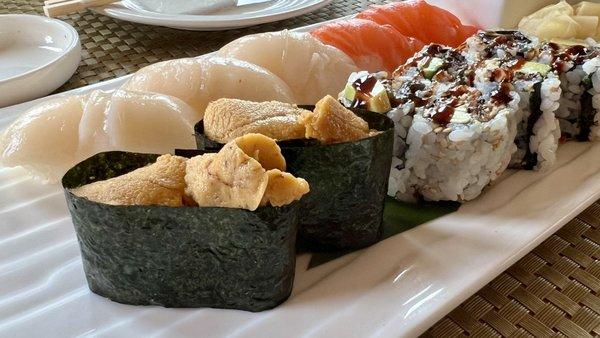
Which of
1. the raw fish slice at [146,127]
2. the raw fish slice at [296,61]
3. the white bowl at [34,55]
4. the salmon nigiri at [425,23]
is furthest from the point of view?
the salmon nigiri at [425,23]

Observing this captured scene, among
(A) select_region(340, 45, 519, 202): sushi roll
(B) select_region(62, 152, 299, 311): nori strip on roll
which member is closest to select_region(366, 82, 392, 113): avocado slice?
(A) select_region(340, 45, 519, 202): sushi roll

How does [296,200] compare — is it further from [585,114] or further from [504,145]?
[585,114]

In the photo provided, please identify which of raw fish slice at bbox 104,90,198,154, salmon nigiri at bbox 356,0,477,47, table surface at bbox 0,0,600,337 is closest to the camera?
table surface at bbox 0,0,600,337

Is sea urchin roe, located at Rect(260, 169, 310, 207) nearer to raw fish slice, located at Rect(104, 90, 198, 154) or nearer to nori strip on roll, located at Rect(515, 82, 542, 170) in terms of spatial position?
raw fish slice, located at Rect(104, 90, 198, 154)

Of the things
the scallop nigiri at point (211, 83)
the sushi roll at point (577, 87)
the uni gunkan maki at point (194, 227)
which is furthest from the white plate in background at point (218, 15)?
the uni gunkan maki at point (194, 227)

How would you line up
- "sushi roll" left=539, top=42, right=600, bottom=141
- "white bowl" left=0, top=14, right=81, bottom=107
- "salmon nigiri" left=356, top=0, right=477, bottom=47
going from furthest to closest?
1. "salmon nigiri" left=356, top=0, right=477, bottom=47
2. "white bowl" left=0, top=14, right=81, bottom=107
3. "sushi roll" left=539, top=42, right=600, bottom=141

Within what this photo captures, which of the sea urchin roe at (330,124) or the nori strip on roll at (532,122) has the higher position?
the sea urchin roe at (330,124)

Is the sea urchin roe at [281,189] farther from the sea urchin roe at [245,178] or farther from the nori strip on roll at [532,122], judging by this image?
the nori strip on roll at [532,122]
